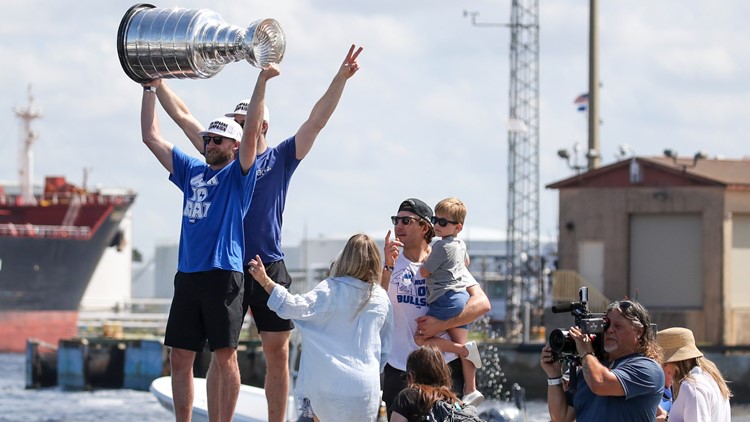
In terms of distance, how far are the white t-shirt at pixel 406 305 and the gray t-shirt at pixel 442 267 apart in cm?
13

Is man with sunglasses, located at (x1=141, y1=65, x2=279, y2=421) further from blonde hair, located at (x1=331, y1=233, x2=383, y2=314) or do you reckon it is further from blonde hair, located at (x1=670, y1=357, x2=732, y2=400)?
blonde hair, located at (x1=670, y1=357, x2=732, y2=400)

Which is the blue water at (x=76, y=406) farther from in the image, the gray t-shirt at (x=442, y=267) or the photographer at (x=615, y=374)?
the photographer at (x=615, y=374)

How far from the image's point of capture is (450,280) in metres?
9.22

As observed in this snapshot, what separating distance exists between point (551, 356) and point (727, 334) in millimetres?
33220

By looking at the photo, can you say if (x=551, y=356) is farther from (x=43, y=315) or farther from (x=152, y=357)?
(x=43, y=315)

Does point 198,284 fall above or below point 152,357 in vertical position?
above

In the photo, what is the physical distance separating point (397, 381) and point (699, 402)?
2.35 m

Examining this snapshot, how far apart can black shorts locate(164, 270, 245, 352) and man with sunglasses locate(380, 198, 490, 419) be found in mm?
1131

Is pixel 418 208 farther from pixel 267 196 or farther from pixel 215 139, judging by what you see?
pixel 215 139

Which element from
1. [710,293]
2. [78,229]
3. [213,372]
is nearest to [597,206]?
[710,293]

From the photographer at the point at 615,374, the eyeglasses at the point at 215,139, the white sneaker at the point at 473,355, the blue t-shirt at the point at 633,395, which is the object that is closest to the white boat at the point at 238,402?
the white sneaker at the point at 473,355

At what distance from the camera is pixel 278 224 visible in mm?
9156

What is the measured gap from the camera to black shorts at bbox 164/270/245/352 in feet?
28.2

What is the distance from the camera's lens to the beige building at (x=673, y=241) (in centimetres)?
3941
